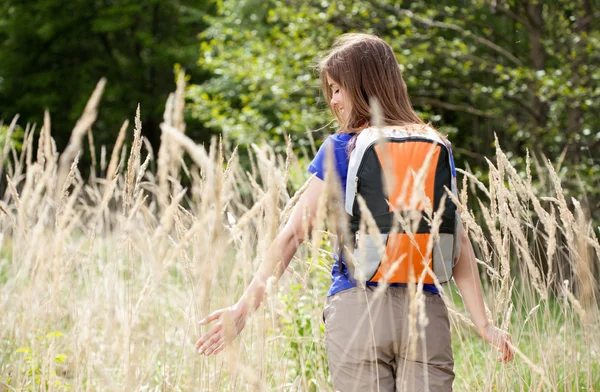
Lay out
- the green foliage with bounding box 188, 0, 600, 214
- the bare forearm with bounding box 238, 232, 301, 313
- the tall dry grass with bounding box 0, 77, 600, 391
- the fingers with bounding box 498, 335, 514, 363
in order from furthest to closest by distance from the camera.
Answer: the green foliage with bounding box 188, 0, 600, 214 < the fingers with bounding box 498, 335, 514, 363 < the bare forearm with bounding box 238, 232, 301, 313 < the tall dry grass with bounding box 0, 77, 600, 391

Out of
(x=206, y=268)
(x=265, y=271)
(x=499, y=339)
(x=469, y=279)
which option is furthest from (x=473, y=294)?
(x=206, y=268)

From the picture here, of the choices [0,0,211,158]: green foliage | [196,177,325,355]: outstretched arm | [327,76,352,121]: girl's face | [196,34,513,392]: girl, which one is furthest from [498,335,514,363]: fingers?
[0,0,211,158]: green foliage

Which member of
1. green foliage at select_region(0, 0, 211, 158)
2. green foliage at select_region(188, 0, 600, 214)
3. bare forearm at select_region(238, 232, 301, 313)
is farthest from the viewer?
green foliage at select_region(0, 0, 211, 158)

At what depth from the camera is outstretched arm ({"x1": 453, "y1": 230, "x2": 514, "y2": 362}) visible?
171 cm

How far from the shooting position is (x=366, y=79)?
175cm

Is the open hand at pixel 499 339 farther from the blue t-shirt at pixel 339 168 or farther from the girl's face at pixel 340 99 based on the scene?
the girl's face at pixel 340 99

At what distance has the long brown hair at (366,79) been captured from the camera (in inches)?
68.9

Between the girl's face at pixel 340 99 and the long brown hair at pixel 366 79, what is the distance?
0.03 ft

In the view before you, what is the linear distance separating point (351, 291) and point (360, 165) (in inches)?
12.5

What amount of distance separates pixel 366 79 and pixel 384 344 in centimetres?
69

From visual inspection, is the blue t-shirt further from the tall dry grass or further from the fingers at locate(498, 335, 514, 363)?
the fingers at locate(498, 335, 514, 363)

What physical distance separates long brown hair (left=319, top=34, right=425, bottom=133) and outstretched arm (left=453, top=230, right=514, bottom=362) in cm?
38

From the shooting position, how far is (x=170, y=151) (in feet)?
4.30

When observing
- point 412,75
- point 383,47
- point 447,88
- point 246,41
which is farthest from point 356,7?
point 383,47
